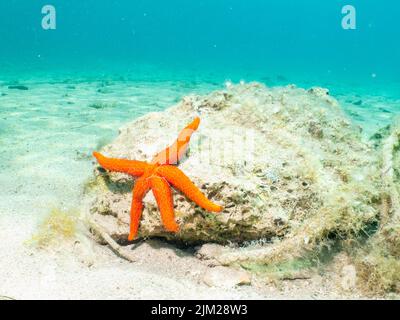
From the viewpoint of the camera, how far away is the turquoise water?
6793 mm

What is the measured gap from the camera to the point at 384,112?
1423 centimetres

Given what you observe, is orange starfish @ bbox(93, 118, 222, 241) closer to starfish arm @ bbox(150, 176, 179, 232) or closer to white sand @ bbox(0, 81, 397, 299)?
starfish arm @ bbox(150, 176, 179, 232)

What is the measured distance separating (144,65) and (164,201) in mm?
42290

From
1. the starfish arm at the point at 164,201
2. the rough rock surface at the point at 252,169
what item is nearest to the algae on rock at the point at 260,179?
the rough rock surface at the point at 252,169

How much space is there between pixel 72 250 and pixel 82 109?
8.58 m

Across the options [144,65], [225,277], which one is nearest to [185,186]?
[225,277]

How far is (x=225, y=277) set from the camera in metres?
3.31

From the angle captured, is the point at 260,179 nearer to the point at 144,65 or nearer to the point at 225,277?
the point at 225,277

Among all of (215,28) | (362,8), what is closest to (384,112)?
(215,28)

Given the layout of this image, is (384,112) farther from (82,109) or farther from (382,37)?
(382,37)

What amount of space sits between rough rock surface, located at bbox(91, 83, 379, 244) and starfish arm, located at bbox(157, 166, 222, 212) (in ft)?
0.82

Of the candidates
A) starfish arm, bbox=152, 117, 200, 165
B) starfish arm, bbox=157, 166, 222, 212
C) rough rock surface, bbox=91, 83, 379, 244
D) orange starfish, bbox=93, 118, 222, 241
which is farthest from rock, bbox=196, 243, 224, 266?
starfish arm, bbox=152, 117, 200, 165

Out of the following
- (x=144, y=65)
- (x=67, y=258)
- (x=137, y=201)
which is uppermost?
(x=144, y=65)
